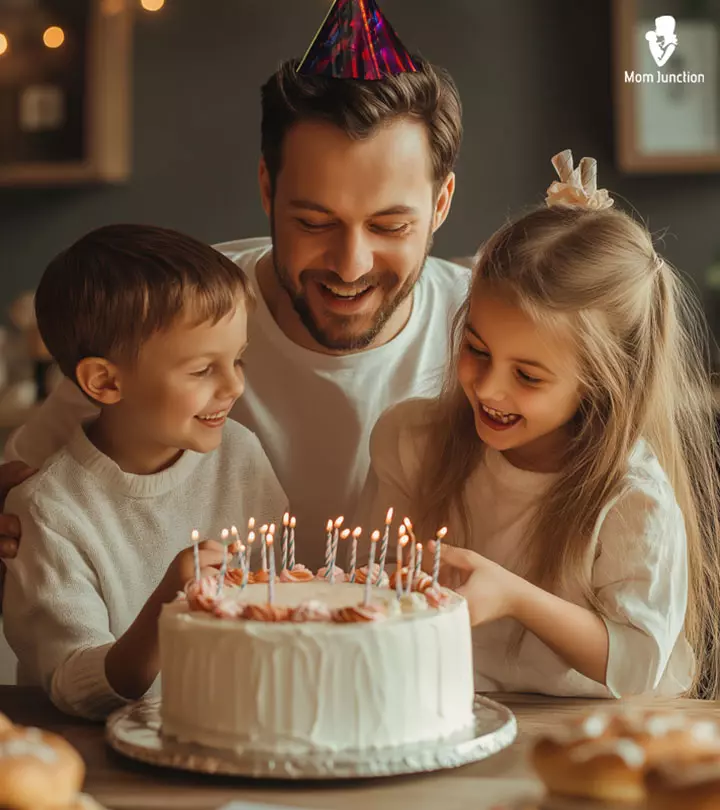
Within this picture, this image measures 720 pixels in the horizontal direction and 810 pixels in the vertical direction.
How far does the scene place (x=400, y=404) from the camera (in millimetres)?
2104

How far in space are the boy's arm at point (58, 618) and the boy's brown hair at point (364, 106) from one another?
2.95 ft

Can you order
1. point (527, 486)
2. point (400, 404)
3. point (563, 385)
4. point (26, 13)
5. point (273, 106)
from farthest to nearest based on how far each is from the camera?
point (26, 13) → point (273, 106) → point (400, 404) → point (527, 486) → point (563, 385)

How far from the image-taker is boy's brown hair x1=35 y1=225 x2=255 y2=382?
1.80 metres

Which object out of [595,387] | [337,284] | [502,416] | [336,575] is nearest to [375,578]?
[336,575]

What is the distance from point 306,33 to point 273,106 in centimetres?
213

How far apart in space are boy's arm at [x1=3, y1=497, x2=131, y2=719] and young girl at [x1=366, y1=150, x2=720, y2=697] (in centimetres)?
47

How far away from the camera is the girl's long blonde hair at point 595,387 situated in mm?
1806

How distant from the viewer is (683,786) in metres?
0.97

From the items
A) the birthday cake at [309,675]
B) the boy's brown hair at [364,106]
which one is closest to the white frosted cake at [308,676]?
the birthday cake at [309,675]

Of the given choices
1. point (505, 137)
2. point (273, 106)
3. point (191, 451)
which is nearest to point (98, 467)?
point (191, 451)

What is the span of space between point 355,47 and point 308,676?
1302 mm

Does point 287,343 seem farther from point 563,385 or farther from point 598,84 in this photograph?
point 598,84

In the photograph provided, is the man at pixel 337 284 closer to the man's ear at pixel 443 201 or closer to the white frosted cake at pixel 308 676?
the man's ear at pixel 443 201

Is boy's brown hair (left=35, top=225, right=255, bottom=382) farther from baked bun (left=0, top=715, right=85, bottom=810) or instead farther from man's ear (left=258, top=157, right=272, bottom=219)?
baked bun (left=0, top=715, right=85, bottom=810)
